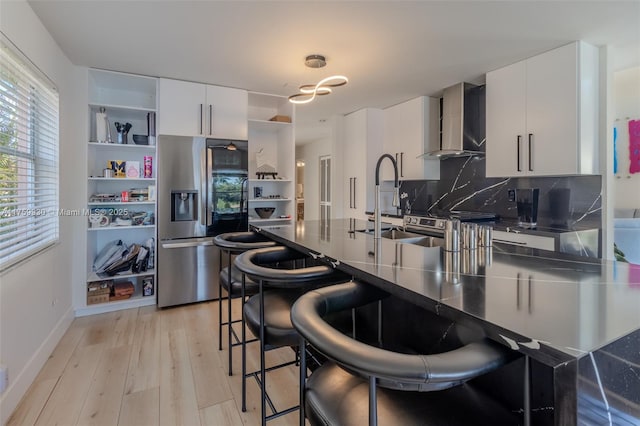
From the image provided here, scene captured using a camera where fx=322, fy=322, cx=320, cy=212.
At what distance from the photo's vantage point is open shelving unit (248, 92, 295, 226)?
4086mm

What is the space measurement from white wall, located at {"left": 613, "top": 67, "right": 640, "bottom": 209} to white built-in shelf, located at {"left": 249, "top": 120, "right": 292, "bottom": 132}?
11.4 feet

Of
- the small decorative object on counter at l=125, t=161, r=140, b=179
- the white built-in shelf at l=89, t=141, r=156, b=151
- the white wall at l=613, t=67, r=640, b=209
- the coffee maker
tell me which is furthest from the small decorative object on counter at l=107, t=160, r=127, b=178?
the white wall at l=613, t=67, r=640, b=209

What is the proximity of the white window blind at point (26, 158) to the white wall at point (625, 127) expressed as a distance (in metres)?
4.92

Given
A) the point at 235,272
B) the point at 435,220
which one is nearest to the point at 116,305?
the point at 235,272

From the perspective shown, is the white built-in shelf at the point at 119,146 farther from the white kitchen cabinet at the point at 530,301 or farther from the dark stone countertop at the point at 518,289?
the white kitchen cabinet at the point at 530,301

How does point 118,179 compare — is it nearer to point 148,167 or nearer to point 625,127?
point 148,167

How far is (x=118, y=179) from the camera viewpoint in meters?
3.33

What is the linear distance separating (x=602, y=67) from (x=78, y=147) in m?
4.85

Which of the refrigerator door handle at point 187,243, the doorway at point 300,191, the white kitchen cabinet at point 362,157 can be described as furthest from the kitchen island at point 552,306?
the doorway at point 300,191

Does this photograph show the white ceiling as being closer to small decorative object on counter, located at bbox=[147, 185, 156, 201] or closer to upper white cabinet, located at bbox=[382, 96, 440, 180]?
upper white cabinet, located at bbox=[382, 96, 440, 180]

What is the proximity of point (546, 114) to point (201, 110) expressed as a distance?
342 cm

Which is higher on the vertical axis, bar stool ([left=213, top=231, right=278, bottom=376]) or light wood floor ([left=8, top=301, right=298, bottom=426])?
bar stool ([left=213, top=231, right=278, bottom=376])

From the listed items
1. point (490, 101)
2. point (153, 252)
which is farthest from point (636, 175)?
point (153, 252)

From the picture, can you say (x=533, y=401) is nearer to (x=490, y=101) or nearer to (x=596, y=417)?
(x=596, y=417)
